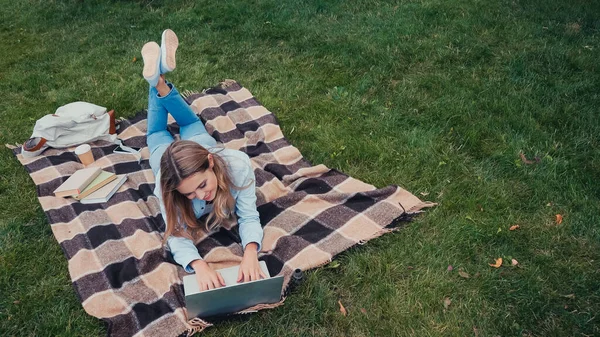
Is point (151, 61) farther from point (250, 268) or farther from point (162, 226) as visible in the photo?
point (250, 268)

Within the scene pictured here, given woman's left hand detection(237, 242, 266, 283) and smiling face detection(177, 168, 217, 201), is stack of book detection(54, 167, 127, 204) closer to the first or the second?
smiling face detection(177, 168, 217, 201)

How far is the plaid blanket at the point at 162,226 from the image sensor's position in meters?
3.04

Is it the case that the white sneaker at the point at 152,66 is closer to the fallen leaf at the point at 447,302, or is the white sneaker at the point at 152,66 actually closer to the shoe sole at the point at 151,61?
the shoe sole at the point at 151,61

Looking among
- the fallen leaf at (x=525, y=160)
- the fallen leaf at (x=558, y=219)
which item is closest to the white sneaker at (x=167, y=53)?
the fallen leaf at (x=525, y=160)

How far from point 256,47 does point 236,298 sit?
175 inches

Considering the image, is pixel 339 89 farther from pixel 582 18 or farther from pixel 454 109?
pixel 582 18

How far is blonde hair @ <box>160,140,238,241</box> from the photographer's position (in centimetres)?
284

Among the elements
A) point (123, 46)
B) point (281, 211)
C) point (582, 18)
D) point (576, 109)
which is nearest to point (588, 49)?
point (582, 18)

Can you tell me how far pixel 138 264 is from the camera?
130 inches

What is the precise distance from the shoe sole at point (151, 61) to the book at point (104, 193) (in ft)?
3.15

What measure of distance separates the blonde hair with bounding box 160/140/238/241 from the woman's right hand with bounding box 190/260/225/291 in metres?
0.40

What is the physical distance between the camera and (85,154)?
4.29 m

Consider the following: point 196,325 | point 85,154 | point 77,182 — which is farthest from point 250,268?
point 85,154

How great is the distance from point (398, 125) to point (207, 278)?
2.69m
